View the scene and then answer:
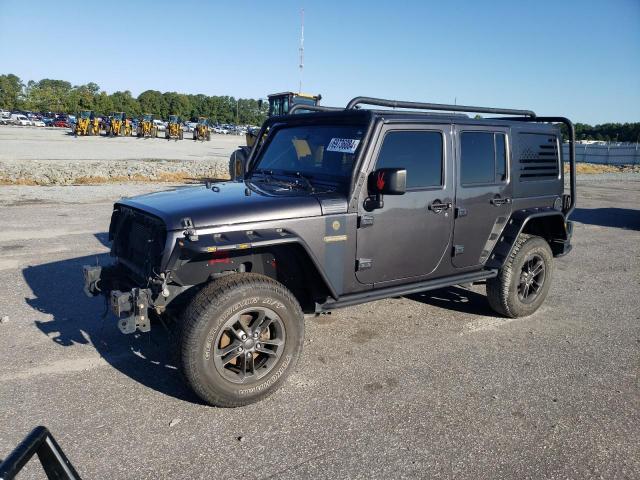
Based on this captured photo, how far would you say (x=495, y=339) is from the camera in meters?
4.76

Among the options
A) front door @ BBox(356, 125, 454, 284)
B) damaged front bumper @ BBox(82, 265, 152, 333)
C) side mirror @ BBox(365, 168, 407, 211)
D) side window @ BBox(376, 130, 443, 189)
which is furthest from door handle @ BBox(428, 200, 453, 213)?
damaged front bumper @ BBox(82, 265, 152, 333)

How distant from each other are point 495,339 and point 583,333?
1.00 m

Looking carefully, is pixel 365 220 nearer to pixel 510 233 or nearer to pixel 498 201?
pixel 498 201

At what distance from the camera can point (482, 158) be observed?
4793 mm

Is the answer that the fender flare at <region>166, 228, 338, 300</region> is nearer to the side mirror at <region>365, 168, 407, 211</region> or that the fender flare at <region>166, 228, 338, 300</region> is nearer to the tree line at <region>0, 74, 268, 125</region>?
the side mirror at <region>365, 168, 407, 211</region>

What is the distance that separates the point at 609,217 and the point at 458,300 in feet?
31.3

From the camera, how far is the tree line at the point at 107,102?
3757 inches

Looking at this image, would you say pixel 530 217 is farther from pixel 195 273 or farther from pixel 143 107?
pixel 143 107

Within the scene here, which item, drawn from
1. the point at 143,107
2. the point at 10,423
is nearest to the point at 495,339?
the point at 10,423

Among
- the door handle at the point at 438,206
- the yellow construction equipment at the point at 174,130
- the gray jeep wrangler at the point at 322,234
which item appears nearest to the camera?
the gray jeep wrangler at the point at 322,234

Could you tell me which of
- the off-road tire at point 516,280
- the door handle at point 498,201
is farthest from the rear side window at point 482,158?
the off-road tire at point 516,280

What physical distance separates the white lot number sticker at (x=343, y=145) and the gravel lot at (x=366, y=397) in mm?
1735

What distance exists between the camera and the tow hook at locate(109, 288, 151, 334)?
10.6 ft

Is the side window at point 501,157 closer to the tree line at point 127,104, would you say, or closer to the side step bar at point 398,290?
the side step bar at point 398,290
